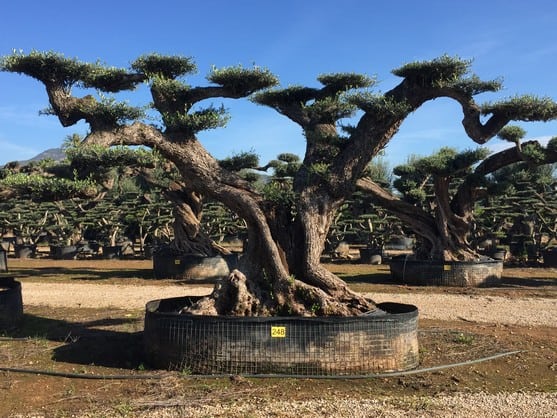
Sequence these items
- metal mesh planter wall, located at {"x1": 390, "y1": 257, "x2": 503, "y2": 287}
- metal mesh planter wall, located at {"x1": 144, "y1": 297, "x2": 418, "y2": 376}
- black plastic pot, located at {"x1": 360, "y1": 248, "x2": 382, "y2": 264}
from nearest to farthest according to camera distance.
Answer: metal mesh planter wall, located at {"x1": 144, "y1": 297, "x2": 418, "y2": 376}, metal mesh planter wall, located at {"x1": 390, "y1": 257, "x2": 503, "y2": 287}, black plastic pot, located at {"x1": 360, "y1": 248, "x2": 382, "y2": 264}

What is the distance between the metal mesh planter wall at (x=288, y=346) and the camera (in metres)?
5.34

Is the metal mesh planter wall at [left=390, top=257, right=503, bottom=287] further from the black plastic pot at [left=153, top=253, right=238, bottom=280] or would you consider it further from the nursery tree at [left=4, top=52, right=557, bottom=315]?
the nursery tree at [left=4, top=52, right=557, bottom=315]

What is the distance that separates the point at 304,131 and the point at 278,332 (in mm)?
2948

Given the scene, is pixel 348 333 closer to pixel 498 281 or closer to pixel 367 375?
pixel 367 375

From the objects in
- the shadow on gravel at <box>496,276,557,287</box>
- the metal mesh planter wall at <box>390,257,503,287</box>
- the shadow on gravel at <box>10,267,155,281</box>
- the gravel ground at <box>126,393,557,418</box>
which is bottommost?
the gravel ground at <box>126,393,557,418</box>

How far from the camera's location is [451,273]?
12.3 meters

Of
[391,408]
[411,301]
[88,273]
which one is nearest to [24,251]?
[88,273]

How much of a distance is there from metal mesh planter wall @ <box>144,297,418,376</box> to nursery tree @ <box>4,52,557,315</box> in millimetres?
599

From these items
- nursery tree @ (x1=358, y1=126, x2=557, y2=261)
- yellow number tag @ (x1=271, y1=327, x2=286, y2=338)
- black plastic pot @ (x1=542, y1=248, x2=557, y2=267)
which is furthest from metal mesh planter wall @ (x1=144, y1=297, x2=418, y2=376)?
black plastic pot @ (x1=542, y1=248, x2=557, y2=267)

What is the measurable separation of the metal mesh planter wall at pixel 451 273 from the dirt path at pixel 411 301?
1.55m

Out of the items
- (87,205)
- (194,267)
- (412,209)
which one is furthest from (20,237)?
(412,209)

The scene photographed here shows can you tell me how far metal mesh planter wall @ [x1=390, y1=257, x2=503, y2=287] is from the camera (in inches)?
484

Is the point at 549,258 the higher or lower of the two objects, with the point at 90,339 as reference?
higher

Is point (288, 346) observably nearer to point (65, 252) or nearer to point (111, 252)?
point (111, 252)
